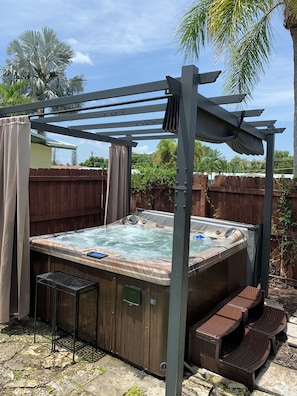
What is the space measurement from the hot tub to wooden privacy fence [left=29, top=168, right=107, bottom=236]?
1.19 meters

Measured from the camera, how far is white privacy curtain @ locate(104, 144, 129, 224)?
5754 millimetres

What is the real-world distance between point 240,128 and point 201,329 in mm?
1992

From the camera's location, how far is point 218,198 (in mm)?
5590

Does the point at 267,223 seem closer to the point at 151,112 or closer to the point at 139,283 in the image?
the point at 151,112

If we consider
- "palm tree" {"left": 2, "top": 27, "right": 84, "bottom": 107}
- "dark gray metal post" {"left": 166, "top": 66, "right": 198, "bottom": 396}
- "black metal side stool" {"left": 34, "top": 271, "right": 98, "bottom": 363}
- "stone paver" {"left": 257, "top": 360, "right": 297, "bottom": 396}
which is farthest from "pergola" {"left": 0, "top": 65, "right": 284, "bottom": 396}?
"palm tree" {"left": 2, "top": 27, "right": 84, "bottom": 107}

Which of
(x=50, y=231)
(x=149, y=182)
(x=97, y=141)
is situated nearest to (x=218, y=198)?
(x=149, y=182)

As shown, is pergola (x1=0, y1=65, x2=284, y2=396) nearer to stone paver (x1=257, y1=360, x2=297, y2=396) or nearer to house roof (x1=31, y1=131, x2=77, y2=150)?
stone paver (x1=257, y1=360, x2=297, y2=396)

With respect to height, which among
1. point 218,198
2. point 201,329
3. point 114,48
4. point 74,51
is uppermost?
point 74,51

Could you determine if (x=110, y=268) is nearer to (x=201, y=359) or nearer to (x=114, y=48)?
(x=201, y=359)

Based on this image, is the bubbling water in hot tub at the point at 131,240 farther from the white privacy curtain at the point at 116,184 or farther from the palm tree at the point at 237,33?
the palm tree at the point at 237,33

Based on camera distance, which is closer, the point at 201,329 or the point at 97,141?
the point at 201,329

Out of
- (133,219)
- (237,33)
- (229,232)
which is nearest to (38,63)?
(133,219)

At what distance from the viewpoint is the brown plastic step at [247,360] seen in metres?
2.41

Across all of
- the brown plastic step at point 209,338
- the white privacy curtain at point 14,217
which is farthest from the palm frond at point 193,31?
the brown plastic step at point 209,338
